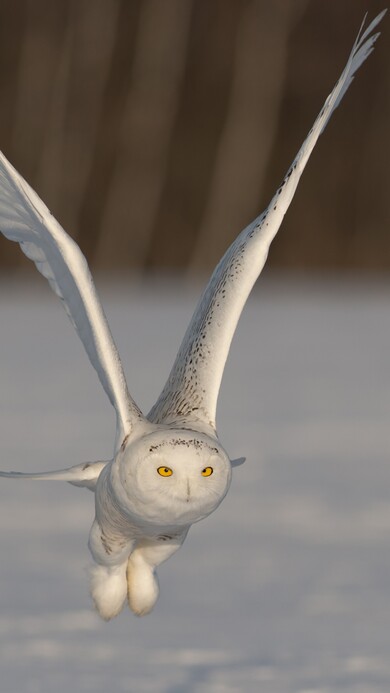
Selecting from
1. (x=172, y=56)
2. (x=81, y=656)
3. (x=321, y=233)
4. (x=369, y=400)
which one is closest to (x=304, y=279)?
(x=321, y=233)

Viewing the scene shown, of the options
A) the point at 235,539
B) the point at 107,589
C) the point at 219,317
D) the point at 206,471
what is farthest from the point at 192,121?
the point at 206,471

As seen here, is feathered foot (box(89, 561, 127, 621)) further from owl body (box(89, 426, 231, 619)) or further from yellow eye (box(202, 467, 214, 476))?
yellow eye (box(202, 467, 214, 476))

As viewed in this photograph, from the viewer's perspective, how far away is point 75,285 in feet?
14.1

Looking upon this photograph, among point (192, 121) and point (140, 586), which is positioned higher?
point (192, 121)

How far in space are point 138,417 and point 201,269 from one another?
12.2 m

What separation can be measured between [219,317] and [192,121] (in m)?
13.8

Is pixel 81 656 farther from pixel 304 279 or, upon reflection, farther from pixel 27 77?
pixel 27 77

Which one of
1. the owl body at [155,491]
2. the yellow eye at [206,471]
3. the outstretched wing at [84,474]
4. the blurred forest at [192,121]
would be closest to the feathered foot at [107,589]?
the owl body at [155,491]

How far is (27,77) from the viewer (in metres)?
17.8

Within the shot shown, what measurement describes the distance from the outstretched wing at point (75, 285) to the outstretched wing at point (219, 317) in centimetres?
22

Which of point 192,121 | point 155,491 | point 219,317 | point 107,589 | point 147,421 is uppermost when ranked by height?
point 192,121

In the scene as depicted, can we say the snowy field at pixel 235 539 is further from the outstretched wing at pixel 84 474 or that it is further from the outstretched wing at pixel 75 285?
the outstretched wing at pixel 75 285

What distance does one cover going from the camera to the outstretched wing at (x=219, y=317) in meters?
4.42

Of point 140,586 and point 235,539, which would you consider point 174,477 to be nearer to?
point 140,586
